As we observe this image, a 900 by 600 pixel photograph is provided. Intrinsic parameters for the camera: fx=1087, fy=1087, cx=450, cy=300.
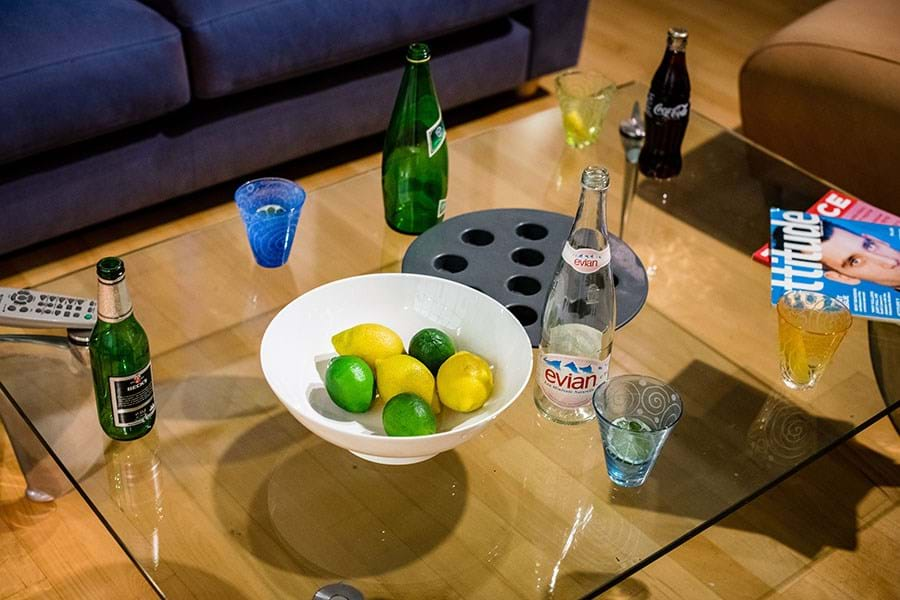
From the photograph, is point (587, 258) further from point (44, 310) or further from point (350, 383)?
point (44, 310)

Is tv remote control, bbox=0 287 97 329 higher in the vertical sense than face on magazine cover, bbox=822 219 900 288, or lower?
higher

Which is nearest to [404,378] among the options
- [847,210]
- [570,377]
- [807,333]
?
[570,377]

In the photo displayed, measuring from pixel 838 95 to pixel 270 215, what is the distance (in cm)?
127

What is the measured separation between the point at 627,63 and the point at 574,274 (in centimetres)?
186

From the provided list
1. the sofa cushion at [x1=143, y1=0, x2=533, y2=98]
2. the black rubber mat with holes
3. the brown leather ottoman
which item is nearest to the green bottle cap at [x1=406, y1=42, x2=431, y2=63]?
the black rubber mat with holes

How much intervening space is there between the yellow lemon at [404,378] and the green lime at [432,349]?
26 mm

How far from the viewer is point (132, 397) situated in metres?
1.21

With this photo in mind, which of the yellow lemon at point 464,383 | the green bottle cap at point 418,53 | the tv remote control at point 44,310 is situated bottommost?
the tv remote control at point 44,310

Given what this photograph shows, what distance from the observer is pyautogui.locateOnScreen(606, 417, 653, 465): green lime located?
3.90 feet

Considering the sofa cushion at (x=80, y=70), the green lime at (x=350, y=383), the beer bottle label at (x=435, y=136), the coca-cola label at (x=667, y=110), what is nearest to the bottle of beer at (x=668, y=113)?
the coca-cola label at (x=667, y=110)

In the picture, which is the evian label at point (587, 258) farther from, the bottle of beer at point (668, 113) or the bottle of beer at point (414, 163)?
the bottle of beer at point (668, 113)

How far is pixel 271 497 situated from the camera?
1187 millimetres

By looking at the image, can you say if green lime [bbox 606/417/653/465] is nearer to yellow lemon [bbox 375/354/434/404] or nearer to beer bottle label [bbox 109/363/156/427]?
yellow lemon [bbox 375/354/434/404]

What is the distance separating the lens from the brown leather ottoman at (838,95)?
214 cm
